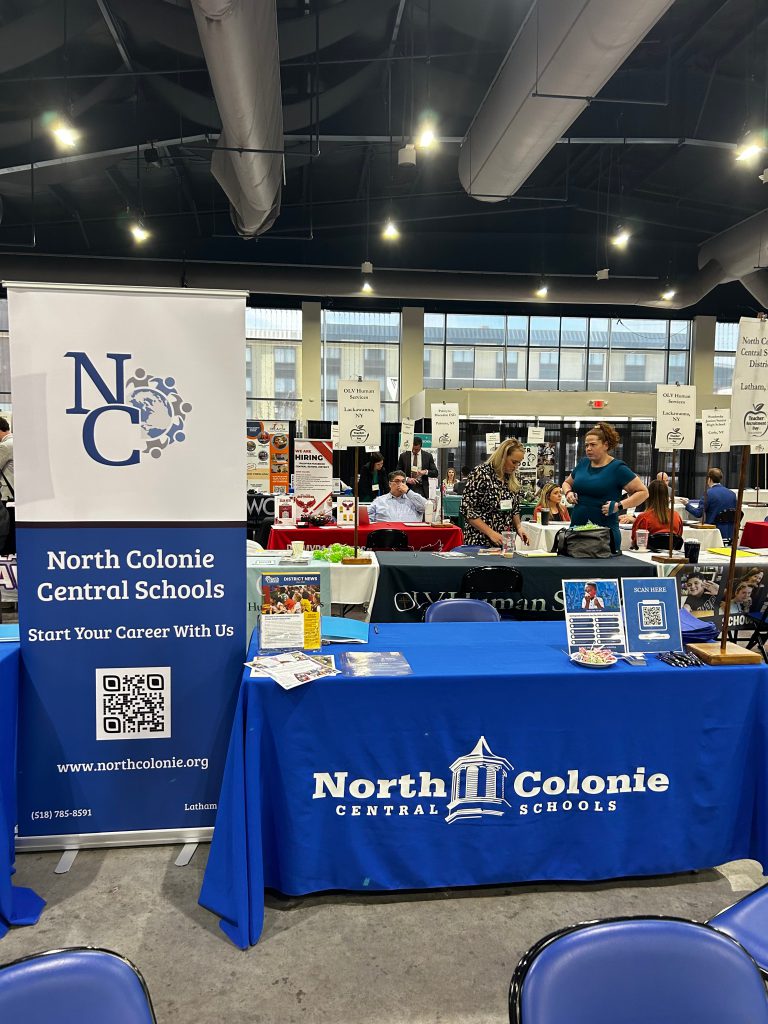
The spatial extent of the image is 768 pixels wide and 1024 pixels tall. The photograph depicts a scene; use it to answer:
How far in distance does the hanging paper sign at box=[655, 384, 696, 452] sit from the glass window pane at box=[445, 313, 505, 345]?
10226mm

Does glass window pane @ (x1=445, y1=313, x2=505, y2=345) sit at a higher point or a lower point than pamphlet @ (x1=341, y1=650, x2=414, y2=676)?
higher

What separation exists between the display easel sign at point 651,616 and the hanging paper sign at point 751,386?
635mm

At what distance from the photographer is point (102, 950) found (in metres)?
0.96

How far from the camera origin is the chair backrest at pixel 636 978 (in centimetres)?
95

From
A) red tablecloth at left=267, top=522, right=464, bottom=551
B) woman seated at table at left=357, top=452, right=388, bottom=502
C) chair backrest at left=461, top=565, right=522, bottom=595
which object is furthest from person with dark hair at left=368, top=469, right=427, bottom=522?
chair backrest at left=461, top=565, right=522, bottom=595

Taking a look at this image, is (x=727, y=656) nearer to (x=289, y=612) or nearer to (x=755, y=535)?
(x=289, y=612)

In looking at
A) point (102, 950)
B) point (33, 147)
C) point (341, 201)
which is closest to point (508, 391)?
point (341, 201)

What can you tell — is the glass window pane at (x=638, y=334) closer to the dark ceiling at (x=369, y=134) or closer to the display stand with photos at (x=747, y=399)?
the dark ceiling at (x=369, y=134)

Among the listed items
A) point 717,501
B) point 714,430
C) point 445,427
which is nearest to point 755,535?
point 717,501

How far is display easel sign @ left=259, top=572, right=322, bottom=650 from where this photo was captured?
7.75 ft

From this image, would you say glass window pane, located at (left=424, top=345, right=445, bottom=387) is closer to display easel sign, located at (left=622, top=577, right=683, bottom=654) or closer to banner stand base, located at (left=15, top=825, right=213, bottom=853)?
display easel sign, located at (left=622, top=577, right=683, bottom=654)

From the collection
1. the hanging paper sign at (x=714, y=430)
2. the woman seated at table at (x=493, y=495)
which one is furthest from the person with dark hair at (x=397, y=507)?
the hanging paper sign at (x=714, y=430)

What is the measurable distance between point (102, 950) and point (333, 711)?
117 centimetres

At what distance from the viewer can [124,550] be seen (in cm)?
234
